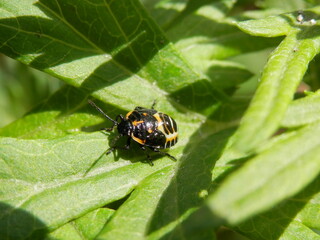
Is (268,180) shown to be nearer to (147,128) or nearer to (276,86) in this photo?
(276,86)

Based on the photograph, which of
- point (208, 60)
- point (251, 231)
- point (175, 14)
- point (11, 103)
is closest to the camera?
point (251, 231)

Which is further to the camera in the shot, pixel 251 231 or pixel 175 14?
pixel 175 14

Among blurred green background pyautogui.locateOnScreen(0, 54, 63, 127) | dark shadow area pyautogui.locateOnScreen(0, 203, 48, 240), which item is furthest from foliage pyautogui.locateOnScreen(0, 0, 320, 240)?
blurred green background pyautogui.locateOnScreen(0, 54, 63, 127)

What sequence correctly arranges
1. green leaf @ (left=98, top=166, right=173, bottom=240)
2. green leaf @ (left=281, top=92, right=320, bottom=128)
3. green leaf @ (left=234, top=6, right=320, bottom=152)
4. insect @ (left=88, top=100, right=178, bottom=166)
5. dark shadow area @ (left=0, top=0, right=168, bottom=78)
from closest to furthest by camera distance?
green leaf @ (left=234, top=6, right=320, bottom=152), green leaf @ (left=281, top=92, right=320, bottom=128), green leaf @ (left=98, top=166, right=173, bottom=240), dark shadow area @ (left=0, top=0, right=168, bottom=78), insect @ (left=88, top=100, right=178, bottom=166)

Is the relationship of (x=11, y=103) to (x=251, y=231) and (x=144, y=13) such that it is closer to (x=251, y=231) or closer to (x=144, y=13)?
(x=144, y=13)

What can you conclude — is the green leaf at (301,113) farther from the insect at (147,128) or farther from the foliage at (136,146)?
the insect at (147,128)

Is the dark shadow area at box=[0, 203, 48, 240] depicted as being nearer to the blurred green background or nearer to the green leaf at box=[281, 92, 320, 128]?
the green leaf at box=[281, 92, 320, 128]

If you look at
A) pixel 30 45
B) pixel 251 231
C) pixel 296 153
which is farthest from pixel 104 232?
pixel 30 45

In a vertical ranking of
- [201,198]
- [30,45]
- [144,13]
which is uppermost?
[30,45]
